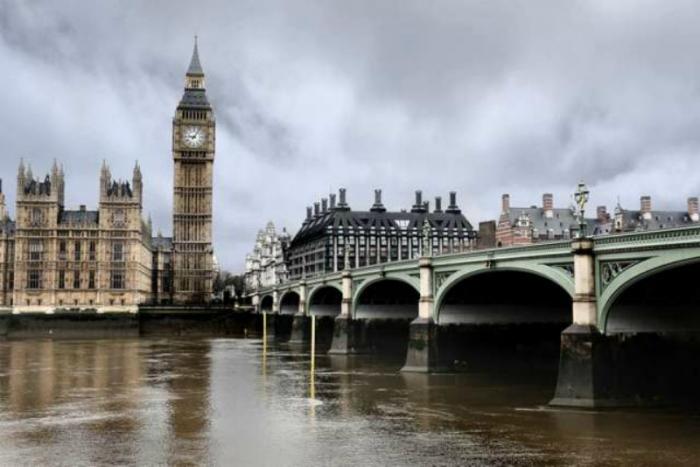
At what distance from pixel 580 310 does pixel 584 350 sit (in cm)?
169

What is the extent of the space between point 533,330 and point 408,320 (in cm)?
1764

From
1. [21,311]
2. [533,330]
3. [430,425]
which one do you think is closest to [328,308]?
[533,330]

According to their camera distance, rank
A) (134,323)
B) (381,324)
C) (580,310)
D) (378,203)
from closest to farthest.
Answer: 1. (580,310)
2. (381,324)
3. (134,323)
4. (378,203)

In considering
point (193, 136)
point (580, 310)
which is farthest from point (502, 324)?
point (193, 136)

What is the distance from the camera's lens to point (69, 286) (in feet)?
438

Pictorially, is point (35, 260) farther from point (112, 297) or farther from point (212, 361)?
point (212, 361)

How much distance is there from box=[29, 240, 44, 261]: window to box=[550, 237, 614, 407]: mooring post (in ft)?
373

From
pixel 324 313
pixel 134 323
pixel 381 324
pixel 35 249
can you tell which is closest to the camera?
pixel 381 324

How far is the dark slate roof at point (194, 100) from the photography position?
163500 millimetres

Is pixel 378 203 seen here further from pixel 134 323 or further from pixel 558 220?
pixel 134 323

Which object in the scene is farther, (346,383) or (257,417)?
(346,383)

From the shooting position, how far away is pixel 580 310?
33688 millimetres

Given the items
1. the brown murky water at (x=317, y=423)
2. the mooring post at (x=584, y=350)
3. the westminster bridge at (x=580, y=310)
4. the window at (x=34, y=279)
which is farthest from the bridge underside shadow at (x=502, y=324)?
the window at (x=34, y=279)

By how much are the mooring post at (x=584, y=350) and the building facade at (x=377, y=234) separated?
4923 inches
